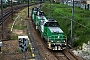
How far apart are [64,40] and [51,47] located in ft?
5.30

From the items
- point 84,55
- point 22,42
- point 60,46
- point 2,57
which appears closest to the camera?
point 22,42

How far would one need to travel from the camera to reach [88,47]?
23.8 meters

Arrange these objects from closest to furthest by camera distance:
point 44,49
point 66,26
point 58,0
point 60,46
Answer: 1. point 60,46
2. point 44,49
3. point 66,26
4. point 58,0

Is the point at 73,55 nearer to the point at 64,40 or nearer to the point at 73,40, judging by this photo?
the point at 64,40

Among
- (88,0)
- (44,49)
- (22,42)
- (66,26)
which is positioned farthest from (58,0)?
(22,42)

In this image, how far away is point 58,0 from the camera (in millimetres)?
117312

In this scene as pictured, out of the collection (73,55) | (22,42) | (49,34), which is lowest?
(73,55)

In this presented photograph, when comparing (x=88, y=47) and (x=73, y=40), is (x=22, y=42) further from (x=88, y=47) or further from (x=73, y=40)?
(x=73, y=40)

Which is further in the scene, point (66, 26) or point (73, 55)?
point (66, 26)

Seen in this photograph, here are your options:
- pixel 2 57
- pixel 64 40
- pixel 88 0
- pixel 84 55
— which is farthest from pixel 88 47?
pixel 88 0

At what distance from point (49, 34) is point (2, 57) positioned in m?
6.83

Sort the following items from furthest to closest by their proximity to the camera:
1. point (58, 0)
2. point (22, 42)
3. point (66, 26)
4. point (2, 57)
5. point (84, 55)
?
point (58, 0) → point (66, 26) → point (84, 55) → point (2, 57) → point (22, 42)

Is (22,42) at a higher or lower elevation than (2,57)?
higher

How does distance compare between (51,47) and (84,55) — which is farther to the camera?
(51,47)
